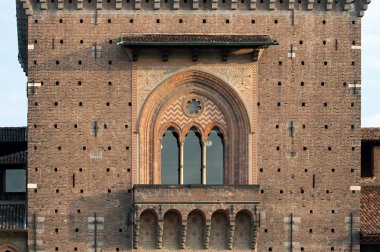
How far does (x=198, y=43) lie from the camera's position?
3853 cm

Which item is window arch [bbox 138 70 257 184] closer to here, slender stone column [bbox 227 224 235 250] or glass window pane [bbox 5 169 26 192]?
slender stone column [bbox 227 224 235 250]

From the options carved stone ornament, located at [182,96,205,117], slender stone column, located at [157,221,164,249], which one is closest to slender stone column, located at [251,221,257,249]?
slender stone column, located at [157,221,164,249]

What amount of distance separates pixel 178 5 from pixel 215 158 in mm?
4939

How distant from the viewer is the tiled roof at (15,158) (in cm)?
4134

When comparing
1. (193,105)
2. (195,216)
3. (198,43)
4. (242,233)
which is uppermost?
(198,43)

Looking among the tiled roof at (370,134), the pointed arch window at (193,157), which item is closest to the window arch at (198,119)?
the pointed arch window at (193,157)

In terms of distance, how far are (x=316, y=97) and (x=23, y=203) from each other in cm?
990

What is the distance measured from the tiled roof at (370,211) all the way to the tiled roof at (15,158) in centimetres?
1106

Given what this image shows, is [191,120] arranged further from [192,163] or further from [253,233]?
[253,233]

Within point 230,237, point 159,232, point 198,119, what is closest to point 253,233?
point 230,237

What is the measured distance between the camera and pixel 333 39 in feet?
131

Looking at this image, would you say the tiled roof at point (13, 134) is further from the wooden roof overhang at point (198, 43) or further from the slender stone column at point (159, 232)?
the slender stone column at point (159, 232)

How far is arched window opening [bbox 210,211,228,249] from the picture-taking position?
1529 inches

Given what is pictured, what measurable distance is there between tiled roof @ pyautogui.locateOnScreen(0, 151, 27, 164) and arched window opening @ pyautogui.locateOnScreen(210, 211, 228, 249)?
6.79m
